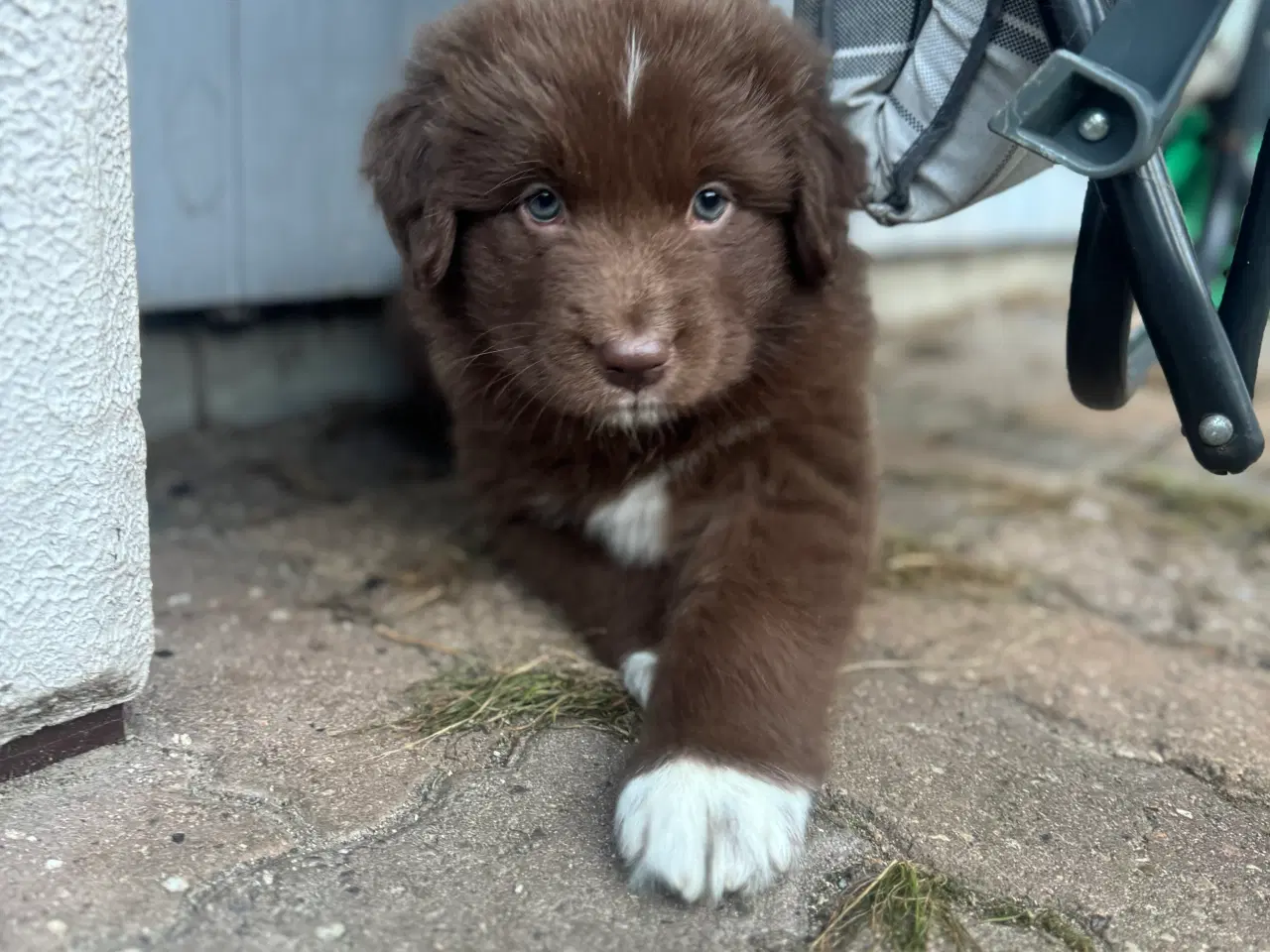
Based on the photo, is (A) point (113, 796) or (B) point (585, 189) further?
(B) point (585, 189)

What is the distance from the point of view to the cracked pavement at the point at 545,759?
1480mm

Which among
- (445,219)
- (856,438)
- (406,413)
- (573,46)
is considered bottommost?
(406,413)

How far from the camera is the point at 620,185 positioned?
1870 mm

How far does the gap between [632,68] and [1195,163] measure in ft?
5.59

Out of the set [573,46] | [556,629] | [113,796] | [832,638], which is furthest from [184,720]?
[573,46]

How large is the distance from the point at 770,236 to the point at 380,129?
2.42 ft

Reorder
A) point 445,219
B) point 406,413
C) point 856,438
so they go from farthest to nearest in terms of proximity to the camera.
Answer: point 406,413
point 856,438
point 445,219

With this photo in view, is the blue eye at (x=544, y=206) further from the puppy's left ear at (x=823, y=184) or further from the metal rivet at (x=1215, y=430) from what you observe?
the metal rivet at (x=1215, y=430)

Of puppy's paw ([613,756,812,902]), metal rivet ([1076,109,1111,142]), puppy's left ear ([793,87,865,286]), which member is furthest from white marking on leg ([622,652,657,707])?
metal rivet ([1076,109,1111,142])

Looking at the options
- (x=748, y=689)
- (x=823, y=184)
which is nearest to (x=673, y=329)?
(x=823, y=184)

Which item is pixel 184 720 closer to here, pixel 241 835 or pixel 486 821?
pixel 241 835

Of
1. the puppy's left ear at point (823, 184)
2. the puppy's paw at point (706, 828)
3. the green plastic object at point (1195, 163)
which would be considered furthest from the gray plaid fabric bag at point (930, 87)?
the puppy's paw at point (706, 828)

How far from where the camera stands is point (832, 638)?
6.26ft

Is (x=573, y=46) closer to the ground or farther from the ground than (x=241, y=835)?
farther from the ground
